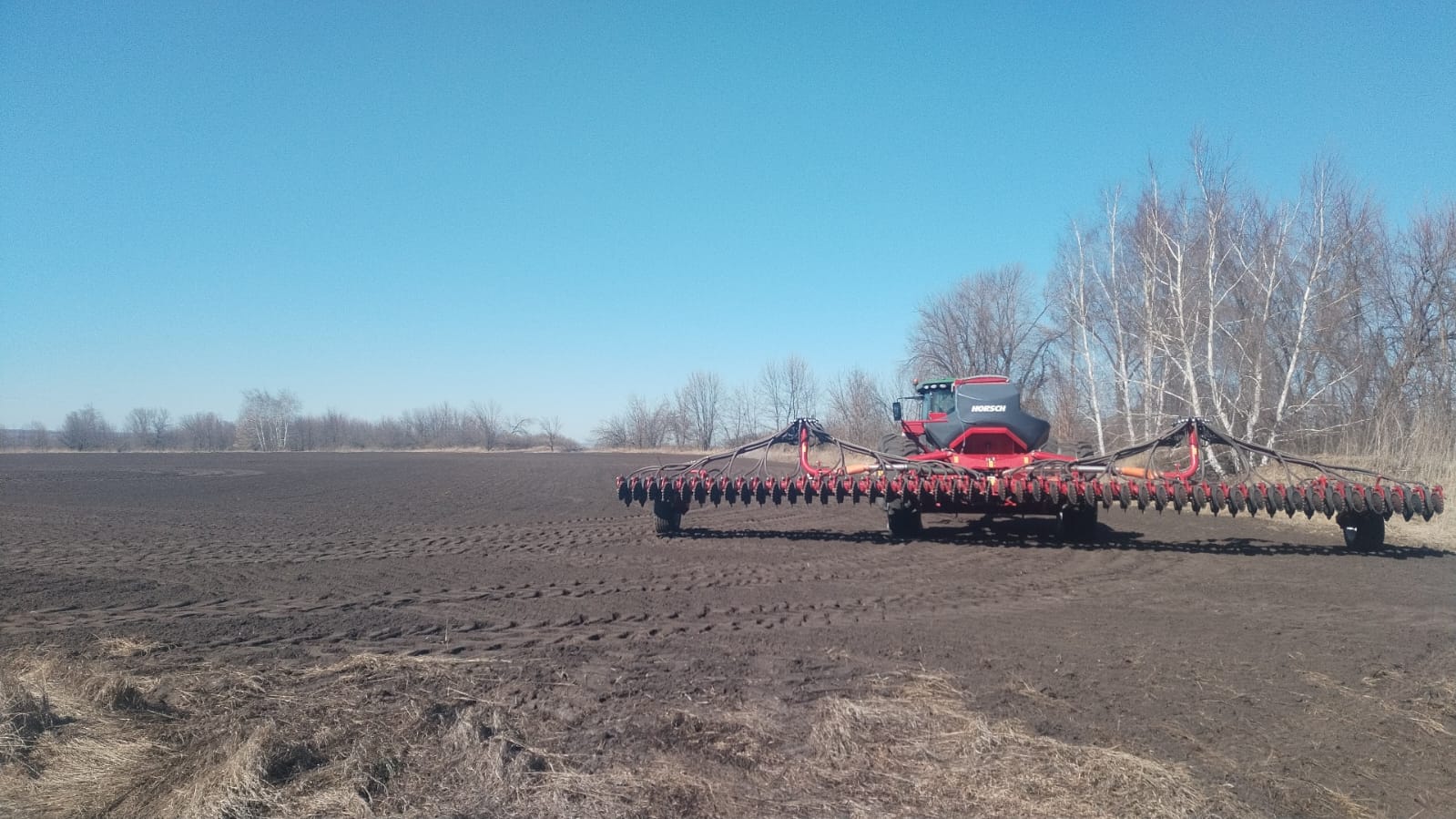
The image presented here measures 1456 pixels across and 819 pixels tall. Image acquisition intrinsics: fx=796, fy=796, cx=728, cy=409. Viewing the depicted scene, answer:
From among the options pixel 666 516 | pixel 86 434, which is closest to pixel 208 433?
pixel 86 434

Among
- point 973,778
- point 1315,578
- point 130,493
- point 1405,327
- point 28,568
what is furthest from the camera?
point 1405,327

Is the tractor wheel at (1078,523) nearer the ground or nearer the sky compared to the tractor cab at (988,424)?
nearer the ground

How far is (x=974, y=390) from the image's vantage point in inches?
510

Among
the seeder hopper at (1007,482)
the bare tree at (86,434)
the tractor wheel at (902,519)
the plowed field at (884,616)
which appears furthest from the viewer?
the bare tree at (86,434)

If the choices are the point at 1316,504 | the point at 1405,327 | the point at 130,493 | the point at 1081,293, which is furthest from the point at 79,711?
the point at 1405,327

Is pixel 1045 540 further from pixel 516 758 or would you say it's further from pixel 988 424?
pixel 516 758

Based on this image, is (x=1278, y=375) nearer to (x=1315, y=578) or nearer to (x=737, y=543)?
(x=1315, y=578)

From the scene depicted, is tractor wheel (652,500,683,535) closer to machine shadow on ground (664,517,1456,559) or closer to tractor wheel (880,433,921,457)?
machine shadow on ground (664,517,1456,559)

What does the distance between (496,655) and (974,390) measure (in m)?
9.37

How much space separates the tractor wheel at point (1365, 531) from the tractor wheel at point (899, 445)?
598 centimetres

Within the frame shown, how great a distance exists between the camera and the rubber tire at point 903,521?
12000 millimetres

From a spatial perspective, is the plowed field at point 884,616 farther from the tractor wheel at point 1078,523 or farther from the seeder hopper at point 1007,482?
the seeder hopper at point 1007,482

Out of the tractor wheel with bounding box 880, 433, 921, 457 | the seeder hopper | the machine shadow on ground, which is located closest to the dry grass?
the seeder hopper

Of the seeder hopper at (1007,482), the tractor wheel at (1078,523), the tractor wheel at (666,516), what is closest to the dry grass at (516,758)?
the seeder hopper at (1007,482)
